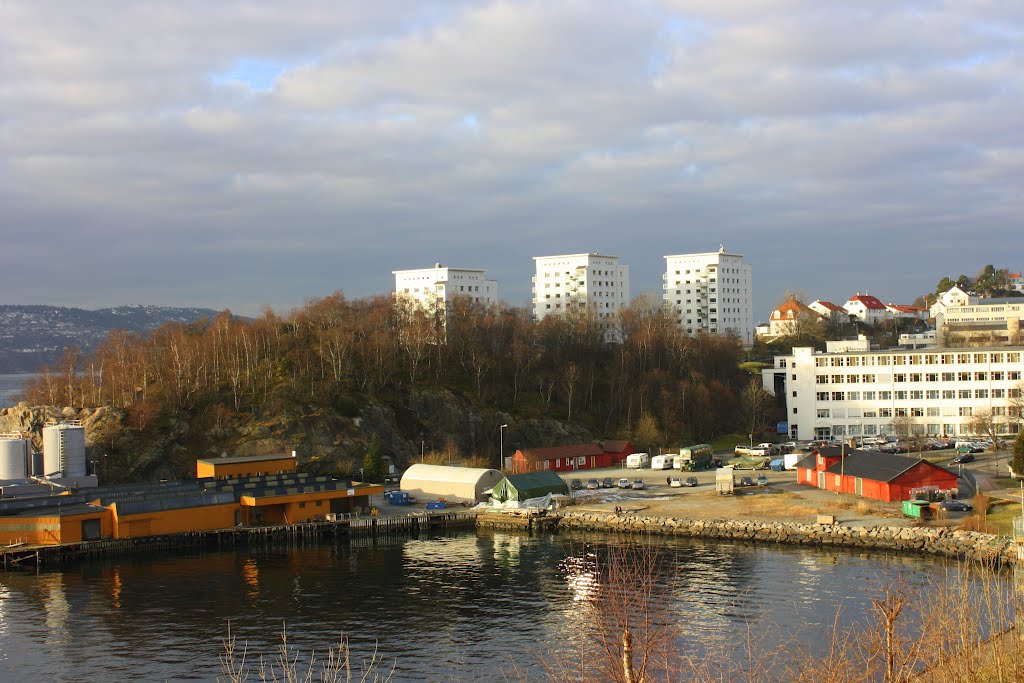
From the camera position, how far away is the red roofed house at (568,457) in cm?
5917

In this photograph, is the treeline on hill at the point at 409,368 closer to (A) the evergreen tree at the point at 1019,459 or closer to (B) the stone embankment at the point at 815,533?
(B) the stone embankment at the point at 815,533

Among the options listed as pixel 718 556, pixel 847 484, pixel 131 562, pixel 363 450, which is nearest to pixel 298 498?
pixel 131 562

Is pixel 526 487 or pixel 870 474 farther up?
pixel 870 474

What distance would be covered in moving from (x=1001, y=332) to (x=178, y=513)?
94.9m

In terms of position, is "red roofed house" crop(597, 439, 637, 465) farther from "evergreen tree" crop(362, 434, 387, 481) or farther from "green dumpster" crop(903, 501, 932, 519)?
"green dumpster" crop(903, 501, 932, 519)

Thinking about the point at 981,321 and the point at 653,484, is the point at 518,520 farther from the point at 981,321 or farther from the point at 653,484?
the point at 981,321

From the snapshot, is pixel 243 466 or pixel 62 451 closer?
pixel 62 451

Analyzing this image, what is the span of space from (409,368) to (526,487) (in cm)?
2662

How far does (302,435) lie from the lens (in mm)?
60312

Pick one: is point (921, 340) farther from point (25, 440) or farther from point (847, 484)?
point (25, 440)

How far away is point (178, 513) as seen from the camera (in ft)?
143

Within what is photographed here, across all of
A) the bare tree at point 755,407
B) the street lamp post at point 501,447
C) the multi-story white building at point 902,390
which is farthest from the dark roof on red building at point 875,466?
the bare tree at point 755,407

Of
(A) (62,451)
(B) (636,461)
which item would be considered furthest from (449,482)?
(A) (62,451)

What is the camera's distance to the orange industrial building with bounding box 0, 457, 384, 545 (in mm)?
40906
